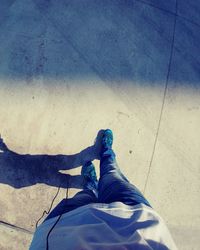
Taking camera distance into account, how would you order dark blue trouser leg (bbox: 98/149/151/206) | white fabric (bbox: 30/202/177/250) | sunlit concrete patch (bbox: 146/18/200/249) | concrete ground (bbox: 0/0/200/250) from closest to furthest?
1. white fabric (bbox: 30/202/177/250)
2. dark blue trouser leg (bbox: 98/149/151/206)
3. concrete ground (bbox: 0/0/200/250)
4. sunlit concrete patch (bbox: 146/18/200/249)

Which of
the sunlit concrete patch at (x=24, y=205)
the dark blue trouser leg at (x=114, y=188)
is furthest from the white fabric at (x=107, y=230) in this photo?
the sunlit concrete patch at (x=24, y=205)

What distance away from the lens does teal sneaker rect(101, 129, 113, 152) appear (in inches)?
130

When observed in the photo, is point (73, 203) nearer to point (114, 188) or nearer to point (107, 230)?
→ point (114, 188)

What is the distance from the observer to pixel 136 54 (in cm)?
372

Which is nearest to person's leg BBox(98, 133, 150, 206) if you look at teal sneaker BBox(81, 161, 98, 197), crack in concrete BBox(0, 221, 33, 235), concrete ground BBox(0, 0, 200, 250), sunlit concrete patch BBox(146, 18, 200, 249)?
teal sneaker BBox(81, 161, 98, 197)

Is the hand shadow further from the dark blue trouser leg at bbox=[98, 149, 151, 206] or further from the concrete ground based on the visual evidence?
the dark blue trouser leg at bbox=[98, 149, 151, 206]

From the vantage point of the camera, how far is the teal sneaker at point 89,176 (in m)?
3.19

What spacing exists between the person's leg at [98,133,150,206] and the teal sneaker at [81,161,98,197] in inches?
4.2

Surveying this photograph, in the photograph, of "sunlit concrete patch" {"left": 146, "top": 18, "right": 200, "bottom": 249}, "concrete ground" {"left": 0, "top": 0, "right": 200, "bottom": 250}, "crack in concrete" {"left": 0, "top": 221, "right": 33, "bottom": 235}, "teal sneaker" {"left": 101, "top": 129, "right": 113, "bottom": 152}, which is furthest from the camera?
"sunlit concrete patch" {"left": 146, "top": 18, "right": 200, "bottom": 249}

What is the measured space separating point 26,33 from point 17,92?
0.56 meters

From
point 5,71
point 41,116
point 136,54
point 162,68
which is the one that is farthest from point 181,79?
point 5,71

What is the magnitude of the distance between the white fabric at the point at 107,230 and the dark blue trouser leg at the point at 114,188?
212 millimetres

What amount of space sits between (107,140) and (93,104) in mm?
372

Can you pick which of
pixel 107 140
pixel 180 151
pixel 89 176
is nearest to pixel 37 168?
pixel 89 176
